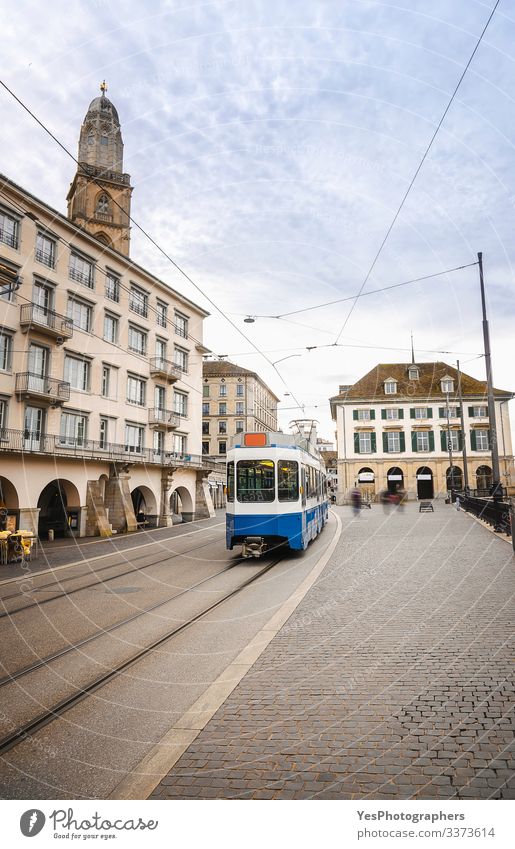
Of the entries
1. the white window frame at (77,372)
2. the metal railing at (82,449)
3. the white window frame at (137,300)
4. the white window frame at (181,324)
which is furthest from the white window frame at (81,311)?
the white window frame at (181,324)

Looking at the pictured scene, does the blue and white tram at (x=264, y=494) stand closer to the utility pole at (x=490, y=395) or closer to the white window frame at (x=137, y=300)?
the utility pole at (x=490, y=395)

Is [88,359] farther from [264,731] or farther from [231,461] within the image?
[264,731]

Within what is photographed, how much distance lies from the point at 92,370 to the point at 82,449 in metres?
4.28

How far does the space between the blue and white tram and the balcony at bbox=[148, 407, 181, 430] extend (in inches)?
738

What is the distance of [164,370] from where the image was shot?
34531 millimetres

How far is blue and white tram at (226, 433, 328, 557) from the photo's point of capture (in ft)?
49.5

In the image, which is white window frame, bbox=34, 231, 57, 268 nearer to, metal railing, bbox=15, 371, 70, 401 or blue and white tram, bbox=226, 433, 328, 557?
metal railing, bbox=15, 371, 70, 401

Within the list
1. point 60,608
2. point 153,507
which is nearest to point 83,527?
point 153,507

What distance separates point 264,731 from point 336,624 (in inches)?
135

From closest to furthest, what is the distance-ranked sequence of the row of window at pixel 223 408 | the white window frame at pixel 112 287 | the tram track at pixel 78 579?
the tram track at pixel 78 579 < the white window frame at pixel 112 287 < the row of window at pixel 223 408

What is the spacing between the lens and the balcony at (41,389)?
23234 mm

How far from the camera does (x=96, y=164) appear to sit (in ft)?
126

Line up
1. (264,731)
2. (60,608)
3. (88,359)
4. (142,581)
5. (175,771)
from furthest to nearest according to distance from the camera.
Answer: (88,359) < (142,581) < (60,608) < (264,731) < (175,771)

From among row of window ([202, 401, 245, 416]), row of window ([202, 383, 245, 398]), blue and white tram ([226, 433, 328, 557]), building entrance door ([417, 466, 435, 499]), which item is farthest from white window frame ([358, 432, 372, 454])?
blue and white tram ([226, 433, 328, 557])
